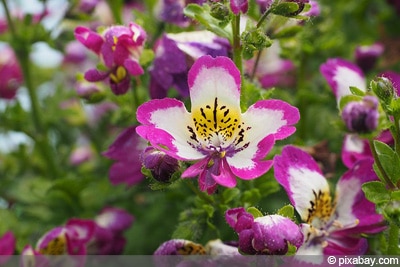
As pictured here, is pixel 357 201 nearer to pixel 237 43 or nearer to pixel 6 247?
pixel 237 43

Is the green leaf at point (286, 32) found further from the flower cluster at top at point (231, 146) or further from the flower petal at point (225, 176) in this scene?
the flower petal at point (225, 176)

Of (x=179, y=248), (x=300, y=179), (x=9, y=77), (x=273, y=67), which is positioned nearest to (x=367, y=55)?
(x=273, y=67)

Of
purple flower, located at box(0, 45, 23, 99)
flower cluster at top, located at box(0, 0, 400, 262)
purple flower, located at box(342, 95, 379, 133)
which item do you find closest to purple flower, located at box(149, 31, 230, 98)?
flower cluster at top, located at box(0, 0, 400, 262)

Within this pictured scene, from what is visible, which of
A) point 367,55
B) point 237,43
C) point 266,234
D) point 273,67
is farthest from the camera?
point 273,67

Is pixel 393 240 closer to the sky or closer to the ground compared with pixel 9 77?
closer to the sky

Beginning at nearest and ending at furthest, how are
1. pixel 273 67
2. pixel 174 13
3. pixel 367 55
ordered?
pixel 174 13 < pixel 367 55 < pixel 273 67

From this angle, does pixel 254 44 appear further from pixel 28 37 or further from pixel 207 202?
pixel 28 37

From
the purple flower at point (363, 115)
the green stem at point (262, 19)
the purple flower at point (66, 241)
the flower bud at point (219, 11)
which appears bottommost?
the purple flower at point (66, 241)

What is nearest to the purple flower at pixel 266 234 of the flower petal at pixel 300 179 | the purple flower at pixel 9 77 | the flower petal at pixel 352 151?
the flower petal at pixel 300 179
